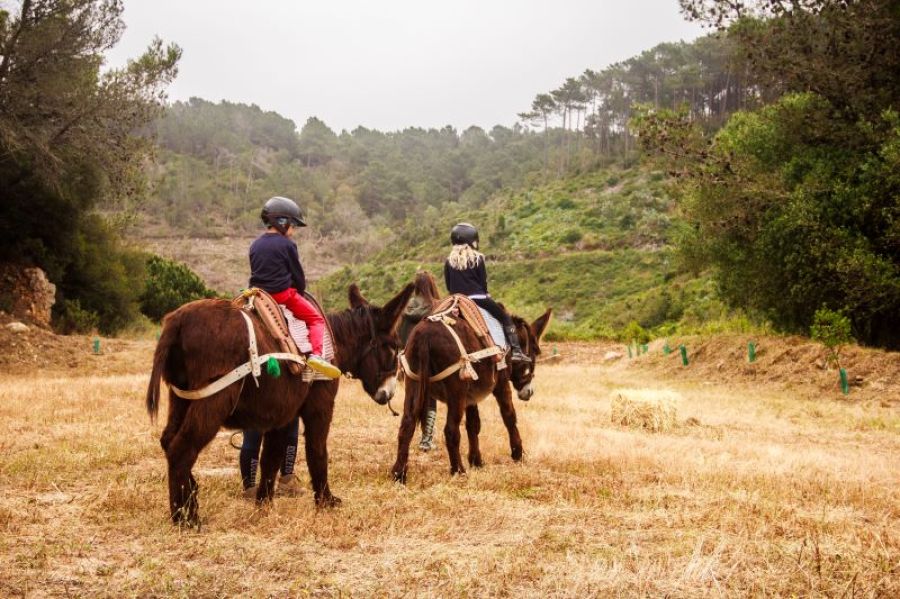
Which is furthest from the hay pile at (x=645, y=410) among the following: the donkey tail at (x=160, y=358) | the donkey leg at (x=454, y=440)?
the donkey tail at (x=160, y=358)

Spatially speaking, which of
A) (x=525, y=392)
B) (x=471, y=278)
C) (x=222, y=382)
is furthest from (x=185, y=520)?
(x=525, y=392)

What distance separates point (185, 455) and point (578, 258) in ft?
164

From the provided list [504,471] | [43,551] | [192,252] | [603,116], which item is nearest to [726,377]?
[504,471]

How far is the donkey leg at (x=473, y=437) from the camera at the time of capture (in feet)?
26.9

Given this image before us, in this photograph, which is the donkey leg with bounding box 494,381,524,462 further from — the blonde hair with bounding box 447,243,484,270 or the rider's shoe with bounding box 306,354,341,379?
the rider's shoe with bounding box 306,354,341,379

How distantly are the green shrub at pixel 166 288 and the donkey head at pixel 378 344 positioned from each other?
29.3 meters

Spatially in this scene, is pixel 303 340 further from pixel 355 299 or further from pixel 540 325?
pixel 540 325

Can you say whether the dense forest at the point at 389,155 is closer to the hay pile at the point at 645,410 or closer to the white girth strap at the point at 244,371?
the hay pile at the point at 645,410

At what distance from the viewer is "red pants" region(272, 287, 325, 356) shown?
6137 millimetres

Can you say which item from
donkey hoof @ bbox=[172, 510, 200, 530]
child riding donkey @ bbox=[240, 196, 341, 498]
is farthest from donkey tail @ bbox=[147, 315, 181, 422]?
child riding donkey @ bbox=[240, 196, 341, 498]

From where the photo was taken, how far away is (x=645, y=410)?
12.3m

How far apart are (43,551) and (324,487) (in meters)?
2.23

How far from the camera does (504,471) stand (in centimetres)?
760

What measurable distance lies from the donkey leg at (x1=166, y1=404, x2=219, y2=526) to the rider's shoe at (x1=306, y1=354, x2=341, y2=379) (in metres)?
1.00
